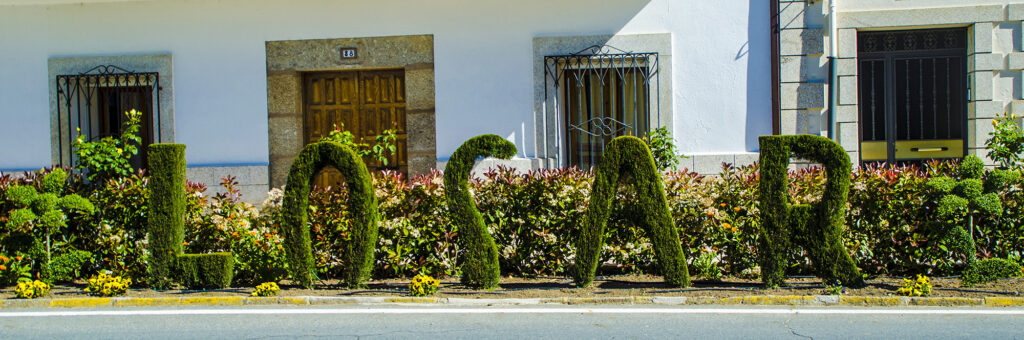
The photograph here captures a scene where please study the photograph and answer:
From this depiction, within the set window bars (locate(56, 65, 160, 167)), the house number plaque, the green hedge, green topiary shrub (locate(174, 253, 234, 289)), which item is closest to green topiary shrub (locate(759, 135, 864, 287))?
green topiary shrub (locate(174, 253, 234, 289))

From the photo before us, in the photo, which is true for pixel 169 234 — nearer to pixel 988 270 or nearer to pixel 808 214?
pixel 808 214

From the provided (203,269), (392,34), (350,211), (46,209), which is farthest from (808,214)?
(46,209)

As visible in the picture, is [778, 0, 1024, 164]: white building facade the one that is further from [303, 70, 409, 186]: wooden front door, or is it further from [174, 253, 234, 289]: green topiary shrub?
[174, 253, 234, 289]: green topiary shrub

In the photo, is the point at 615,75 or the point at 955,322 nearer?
the point at 955,322

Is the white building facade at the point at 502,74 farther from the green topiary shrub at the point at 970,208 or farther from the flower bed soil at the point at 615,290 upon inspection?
the flower bed soil at the point at 615,290

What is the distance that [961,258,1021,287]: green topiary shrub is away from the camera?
19.8 feet

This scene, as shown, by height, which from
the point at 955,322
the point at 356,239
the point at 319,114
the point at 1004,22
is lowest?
the point at 955,322

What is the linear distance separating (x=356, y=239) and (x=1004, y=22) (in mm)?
8025

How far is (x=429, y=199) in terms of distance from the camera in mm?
6895

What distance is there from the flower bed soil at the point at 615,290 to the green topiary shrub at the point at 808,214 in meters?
0.20

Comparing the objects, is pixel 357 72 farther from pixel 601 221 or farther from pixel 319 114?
pixel 601 221

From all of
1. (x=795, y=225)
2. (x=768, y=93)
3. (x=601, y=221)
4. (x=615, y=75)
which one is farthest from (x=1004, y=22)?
(x=601, y=221)

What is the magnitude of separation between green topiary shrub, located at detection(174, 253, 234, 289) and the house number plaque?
3.93 m

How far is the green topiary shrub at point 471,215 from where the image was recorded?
6.17 meters
